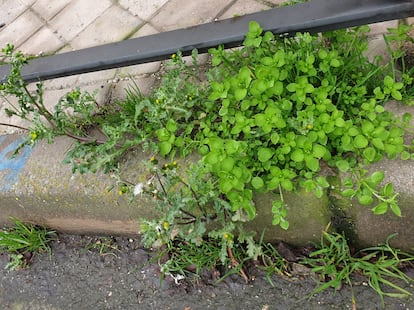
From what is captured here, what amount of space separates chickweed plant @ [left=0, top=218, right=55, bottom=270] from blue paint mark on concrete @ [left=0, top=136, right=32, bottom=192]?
207 mm

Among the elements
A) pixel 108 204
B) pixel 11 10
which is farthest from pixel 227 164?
pixel 11 10

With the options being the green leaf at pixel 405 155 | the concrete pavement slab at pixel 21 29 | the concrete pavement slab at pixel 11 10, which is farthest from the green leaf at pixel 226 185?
the concrete pavement slab at pixel 11 10

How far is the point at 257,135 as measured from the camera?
165 centimetres

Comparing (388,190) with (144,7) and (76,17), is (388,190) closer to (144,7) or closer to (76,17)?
(144,7)

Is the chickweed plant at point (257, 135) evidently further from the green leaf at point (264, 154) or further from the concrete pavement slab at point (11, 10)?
the concrete pavement slab at point (11, 10)

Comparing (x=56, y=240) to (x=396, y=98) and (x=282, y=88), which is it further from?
(x=396, y=98)

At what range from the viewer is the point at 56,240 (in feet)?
7.64

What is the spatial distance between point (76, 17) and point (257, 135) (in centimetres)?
191

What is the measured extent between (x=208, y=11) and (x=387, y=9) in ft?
4.57

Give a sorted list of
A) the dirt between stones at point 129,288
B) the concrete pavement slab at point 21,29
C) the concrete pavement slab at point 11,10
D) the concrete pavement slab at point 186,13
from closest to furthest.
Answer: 1. the dirt between stones at point 129,288
2. the concrete pavement slab at point 186,13
3. the concrete pavement slab at point 21,29
4. the concrete pavement slab at point 11,10

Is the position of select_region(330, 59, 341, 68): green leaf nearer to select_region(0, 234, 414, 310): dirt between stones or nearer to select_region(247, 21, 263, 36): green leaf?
select_region(247, 21, 263, 36): green leaf

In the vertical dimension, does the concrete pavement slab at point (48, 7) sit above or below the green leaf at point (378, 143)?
above

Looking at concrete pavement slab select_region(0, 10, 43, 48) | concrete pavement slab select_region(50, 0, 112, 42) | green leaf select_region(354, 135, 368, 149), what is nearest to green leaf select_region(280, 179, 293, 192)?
green leaf select_region(354, 135, 368, 149)

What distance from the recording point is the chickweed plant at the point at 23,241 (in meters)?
2.25
